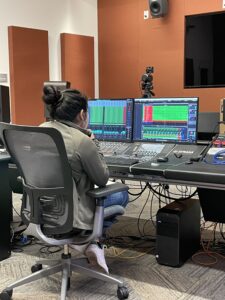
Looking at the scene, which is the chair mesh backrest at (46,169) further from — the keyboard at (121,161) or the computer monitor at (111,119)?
the computer monitor at (111,119)

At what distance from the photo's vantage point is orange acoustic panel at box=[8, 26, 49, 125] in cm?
562

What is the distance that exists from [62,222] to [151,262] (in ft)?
3.16

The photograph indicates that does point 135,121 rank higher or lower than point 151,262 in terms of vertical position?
higher

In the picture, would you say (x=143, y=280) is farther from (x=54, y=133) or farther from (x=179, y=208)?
(x=54, y=133)

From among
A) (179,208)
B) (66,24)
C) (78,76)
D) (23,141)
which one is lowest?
(179,208)

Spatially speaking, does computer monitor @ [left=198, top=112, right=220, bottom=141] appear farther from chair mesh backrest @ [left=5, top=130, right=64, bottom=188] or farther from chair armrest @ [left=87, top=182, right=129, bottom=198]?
chair mesh backrest @ [left=5, top=130, right=64, bottom=188]

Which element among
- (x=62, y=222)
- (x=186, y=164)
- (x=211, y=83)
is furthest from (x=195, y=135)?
(x=211, y=83)

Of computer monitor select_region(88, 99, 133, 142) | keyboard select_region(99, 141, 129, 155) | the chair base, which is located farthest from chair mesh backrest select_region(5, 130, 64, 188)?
computer monitor select_region(88, 99, 133, 142)

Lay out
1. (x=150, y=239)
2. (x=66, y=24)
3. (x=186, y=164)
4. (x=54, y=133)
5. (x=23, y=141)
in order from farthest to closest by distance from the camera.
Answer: (x=66, y=24), (x=150, y=239), (x=186, y=164), (x=23, y=141), (x=54, y=133)

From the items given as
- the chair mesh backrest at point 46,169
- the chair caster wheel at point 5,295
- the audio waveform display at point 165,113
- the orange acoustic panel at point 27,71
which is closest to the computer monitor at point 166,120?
the audio waveform display at point 165,113

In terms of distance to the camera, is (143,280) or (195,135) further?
(195,135)

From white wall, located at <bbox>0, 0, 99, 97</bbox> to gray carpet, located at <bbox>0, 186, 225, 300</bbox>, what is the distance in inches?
133

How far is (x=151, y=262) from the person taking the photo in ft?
9.25

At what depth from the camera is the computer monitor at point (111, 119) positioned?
3123mm
